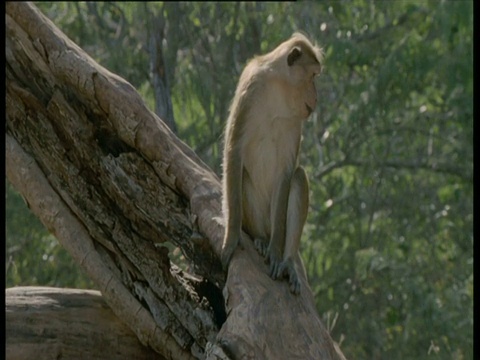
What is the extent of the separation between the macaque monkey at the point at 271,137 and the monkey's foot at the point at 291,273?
38cm

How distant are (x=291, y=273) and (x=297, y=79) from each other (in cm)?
137

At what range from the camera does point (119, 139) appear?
23.8 ft

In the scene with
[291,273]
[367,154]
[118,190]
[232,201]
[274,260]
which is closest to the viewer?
[291,273]

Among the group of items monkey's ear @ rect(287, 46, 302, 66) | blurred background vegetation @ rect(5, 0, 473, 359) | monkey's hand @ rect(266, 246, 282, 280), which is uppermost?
monkey's ear @ rect(287, 46, 302, 66)

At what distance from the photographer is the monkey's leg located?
21.7 ft

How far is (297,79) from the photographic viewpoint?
716 cm

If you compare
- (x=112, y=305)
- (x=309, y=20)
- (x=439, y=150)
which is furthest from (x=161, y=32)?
(x=112, y=305)

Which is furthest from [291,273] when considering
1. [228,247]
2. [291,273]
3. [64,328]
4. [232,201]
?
[64,328]

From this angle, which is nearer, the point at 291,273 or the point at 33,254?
the point at 291,273

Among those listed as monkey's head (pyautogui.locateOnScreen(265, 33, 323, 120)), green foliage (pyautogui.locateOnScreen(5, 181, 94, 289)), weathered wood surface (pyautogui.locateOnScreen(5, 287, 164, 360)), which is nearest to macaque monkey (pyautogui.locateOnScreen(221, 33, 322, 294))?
monkey's head (pyautogui.locateOnScreen(265, 33, 323, 120))

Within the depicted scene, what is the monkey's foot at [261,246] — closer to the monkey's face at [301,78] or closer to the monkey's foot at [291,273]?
the monkey's foot at [291,273]

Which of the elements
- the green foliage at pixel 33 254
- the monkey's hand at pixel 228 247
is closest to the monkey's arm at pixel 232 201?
the monkey's hand at pixel 228 247

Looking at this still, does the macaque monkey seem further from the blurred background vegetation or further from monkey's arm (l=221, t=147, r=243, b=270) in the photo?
the blurred background vegetation

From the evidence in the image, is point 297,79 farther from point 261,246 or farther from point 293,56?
point 261,246
